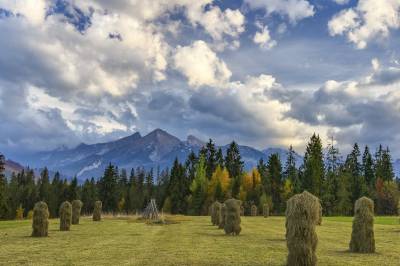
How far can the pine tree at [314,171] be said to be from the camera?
328ft

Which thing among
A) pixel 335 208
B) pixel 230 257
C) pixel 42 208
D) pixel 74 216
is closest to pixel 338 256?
pixel 230 257

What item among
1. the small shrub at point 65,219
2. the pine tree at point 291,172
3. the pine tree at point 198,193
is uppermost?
the pine tree at point 291,172

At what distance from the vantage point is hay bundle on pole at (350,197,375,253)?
79.3 feet

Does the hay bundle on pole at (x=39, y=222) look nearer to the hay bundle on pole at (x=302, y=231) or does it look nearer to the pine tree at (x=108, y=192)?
the hay bundle on pole at (x=302, y=231)

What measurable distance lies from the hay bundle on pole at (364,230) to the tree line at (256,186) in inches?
3020

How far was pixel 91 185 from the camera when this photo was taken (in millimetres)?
141750

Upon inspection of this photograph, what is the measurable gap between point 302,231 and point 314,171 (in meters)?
84.8

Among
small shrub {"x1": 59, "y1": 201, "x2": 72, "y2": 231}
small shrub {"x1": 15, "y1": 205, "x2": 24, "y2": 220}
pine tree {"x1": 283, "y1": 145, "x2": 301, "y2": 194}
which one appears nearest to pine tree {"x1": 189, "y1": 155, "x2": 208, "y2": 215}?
pine tree {"x1": 283, "y1": 145, "x2": 301, "y2": 194}

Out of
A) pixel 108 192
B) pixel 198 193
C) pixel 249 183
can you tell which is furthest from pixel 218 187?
pixel 108 192

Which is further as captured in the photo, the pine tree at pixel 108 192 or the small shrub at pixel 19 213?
the small shrub at pixel 19 213

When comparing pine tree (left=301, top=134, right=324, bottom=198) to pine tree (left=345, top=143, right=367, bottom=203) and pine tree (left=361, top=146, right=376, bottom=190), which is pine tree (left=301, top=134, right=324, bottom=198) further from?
pine tree (left=361, top=146, right=376, bottom=190)

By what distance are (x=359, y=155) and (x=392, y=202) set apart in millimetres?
27223

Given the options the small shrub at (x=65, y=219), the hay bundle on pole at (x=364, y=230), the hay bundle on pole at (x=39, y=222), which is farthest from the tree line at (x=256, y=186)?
the hay bundle on pole at (x=364, y=230)

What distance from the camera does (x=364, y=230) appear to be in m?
24.2
